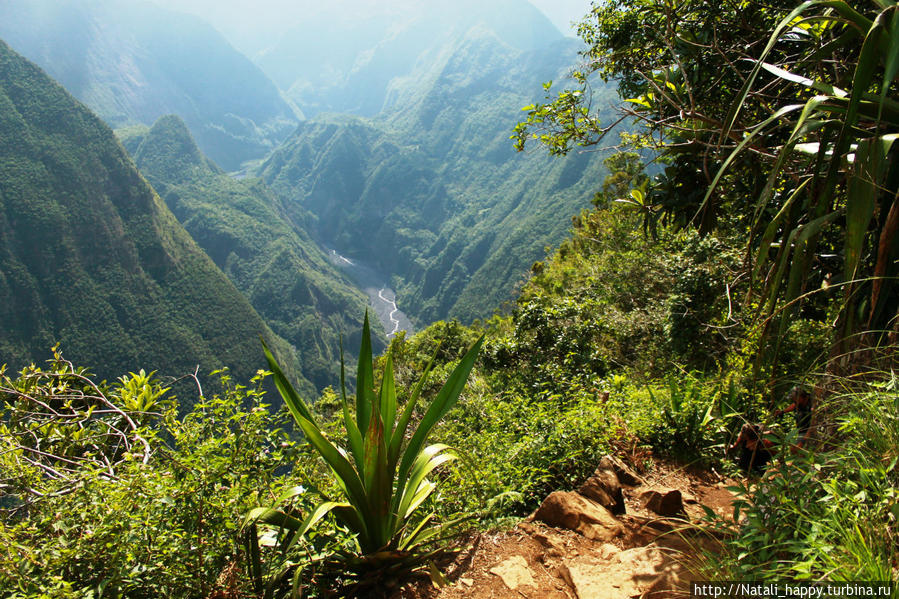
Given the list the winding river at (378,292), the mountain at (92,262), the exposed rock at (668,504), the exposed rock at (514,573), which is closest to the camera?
the exposed rock at (514,573)

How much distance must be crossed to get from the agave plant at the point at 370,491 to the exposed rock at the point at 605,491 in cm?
91

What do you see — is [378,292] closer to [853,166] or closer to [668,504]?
[668,504]

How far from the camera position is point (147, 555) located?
158 centimetres

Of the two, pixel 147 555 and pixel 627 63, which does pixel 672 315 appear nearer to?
pixel 627 63

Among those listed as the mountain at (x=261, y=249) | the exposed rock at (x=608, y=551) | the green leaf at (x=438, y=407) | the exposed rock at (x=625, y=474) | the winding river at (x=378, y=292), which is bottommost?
the winding river at (x=378, y=292)

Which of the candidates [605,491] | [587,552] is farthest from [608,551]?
[605,491]

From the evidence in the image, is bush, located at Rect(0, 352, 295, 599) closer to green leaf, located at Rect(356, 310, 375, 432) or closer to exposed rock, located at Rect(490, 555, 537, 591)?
green leaf, located at Rect(356, 310, 375, 432)

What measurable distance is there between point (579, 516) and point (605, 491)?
0.32 meters

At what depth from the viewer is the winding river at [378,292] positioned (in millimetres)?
116875

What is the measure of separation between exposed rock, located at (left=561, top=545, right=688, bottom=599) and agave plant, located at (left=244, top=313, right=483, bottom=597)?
590 mm

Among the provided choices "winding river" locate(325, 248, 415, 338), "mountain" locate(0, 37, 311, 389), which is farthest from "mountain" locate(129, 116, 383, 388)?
"mountain" locate(0, 37, 311, 389)

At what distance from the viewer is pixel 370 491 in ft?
5.96

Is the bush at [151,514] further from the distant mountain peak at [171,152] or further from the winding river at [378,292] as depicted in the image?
the distant mountain peak at [171,152]

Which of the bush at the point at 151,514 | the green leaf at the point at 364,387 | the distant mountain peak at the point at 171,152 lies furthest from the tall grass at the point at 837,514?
the distant mountain peak at the point at 171,152
